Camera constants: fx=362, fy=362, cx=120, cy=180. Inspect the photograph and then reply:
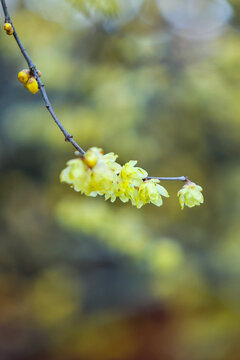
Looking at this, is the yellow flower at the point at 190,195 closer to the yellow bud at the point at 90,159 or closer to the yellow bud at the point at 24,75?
the yellow bud at the point at 90,159

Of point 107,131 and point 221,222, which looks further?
point 221,222

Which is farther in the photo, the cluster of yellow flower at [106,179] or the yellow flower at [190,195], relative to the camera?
the yellow flower at [190,195]

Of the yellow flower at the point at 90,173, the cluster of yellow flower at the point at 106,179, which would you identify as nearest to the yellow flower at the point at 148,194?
the cluster of yellow flower at the point at 106,179

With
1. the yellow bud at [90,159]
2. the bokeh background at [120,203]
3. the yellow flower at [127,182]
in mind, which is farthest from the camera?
the bokeh background at [120,203]

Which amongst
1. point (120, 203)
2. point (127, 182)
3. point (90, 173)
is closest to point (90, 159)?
point (90, 173)

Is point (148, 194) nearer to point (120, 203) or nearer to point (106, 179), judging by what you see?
point (106, 179)

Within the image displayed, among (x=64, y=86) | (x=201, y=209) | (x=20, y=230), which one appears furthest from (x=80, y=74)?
(x=201, y=209)

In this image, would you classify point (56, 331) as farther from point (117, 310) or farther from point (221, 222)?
point (221, 222)
